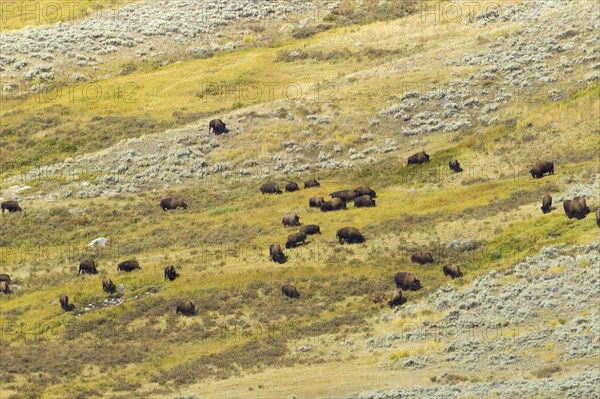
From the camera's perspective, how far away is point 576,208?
226 feet

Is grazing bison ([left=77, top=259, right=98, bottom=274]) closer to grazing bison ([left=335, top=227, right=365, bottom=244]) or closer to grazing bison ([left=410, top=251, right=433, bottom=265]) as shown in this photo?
grazing bison ([left=335, top=227, right=365, bottom=244])

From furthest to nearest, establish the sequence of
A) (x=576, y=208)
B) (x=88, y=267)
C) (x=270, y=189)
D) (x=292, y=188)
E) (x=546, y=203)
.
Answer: (x=270, y=189)
(x=292, y=188)
(x=88, y=267)
(x=546, y=203)
(x=576, y=208)

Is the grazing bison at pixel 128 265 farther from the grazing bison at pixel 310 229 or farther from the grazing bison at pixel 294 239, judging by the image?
the grazing bison at pixel 310 229

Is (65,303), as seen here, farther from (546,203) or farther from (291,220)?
(546,203)

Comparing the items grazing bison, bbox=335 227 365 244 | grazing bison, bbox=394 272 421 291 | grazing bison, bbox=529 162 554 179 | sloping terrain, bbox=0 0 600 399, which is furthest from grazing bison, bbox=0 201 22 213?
grazing bison, bbox=529 162 554 179

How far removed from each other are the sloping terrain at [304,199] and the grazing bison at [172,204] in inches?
44.4

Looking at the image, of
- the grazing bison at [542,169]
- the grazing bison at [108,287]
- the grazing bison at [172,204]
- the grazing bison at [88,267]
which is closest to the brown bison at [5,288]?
the grazing bison at [88,267]

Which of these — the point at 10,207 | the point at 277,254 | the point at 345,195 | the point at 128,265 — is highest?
the point at 10,207

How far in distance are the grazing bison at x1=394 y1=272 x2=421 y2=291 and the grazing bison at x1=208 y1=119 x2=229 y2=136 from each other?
31.6 meters

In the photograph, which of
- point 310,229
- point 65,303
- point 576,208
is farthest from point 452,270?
point 65,303

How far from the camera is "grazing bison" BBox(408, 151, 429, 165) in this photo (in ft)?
279

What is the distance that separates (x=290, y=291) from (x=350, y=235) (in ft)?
24.3

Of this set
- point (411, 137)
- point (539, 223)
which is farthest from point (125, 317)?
point (411, 137)

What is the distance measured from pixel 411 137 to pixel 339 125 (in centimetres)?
581
